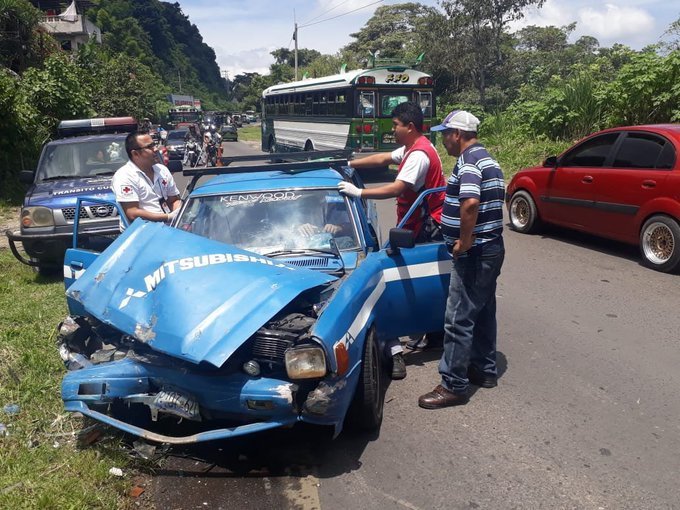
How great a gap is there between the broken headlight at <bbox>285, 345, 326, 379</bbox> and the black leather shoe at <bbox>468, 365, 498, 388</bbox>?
1785mm

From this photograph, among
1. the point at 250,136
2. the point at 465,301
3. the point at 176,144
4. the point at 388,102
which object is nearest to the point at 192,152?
the point at 176,144

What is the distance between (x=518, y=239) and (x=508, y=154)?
26.3 feet

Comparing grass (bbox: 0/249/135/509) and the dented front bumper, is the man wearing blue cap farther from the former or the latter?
grass (bbox: 0/249/135/509)

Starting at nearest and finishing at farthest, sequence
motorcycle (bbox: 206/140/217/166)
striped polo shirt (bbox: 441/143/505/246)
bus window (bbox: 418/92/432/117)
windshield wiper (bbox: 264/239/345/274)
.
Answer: striped polo shirt (bbox: 441/143/505/246) → windshield wiper (bbox: 264/239/345/274) → bus window (bbox: 418/92/432/117) → motorcycle (bbox: 206/140/217/166)

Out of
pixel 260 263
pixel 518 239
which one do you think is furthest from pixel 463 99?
pixel 260 263

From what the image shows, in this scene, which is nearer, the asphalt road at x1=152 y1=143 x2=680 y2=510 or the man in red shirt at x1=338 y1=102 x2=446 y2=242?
the asphalt road at x1=152 y1=143 x2=680 y2=510

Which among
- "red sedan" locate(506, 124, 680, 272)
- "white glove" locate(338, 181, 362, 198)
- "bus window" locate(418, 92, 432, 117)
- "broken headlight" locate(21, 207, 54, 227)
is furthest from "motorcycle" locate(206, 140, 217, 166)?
"white glove" locate(338, 181, 362, 198)

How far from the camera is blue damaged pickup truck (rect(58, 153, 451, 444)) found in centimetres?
317

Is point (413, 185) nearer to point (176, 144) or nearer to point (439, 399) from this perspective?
point (439, 399)

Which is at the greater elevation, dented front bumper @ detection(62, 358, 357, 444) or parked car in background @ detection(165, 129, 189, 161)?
dented front bumper @ detection(62, 358, 357, 444)

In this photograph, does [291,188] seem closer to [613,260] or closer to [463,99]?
[613,260]

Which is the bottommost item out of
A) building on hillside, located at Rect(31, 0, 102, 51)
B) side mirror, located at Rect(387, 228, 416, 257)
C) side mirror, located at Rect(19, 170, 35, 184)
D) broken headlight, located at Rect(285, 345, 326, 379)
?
broken headlight, located at Rect(285, 345, 326, 379)

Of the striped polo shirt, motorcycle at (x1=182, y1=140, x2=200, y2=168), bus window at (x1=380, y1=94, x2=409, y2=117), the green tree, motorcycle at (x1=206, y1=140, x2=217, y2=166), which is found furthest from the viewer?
the green tree

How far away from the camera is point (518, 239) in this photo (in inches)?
368
